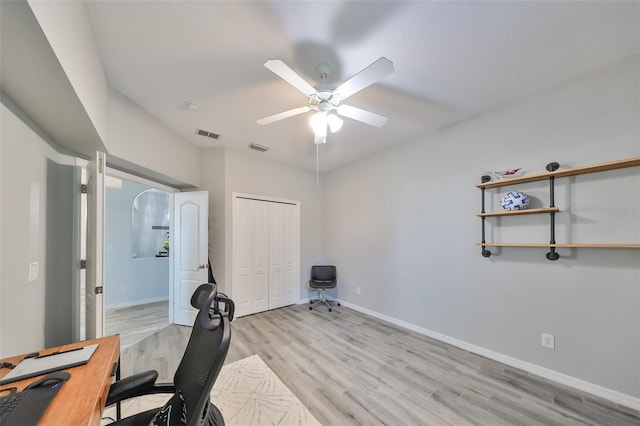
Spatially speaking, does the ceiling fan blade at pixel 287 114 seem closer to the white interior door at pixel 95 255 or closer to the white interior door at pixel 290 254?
the white interior door at pixel 95 255

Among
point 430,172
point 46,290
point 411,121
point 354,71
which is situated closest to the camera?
point 46,290

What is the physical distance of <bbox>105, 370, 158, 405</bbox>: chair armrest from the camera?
117cm

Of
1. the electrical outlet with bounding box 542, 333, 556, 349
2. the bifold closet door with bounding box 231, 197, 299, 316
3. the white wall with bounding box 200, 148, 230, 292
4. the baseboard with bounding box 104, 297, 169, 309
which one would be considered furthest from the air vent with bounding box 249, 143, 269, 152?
the electrical outlet with bounding box 542, 333, 556, 349

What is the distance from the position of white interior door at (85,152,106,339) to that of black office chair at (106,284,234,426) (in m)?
0.98

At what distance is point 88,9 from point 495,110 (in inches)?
137

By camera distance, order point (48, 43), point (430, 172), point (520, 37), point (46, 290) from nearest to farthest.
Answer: point (48, 43)
point (520, 37)
point (46, 290)
point (430, 172)

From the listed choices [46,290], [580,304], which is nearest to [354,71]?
[580,304]

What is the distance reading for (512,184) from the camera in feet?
7.98

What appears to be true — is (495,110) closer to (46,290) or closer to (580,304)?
(580,304)

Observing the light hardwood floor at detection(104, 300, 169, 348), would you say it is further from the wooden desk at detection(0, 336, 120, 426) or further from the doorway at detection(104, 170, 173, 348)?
the wooden desk at detection(0, 336, 120, 426)

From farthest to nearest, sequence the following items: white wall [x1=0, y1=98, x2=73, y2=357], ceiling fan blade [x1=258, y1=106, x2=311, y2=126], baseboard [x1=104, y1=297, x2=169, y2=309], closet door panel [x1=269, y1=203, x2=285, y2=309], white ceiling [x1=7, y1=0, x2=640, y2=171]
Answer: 1. baseboard [x1=104, y1=297, x2=169, y2=309]
2. closet door panel [x1=269, y1=203, x2=285, y2=309]
3. ceiling fan blade [x1=258, y1=106, x2=311, y2=126]
4. white ceiling [x1=7, y1=0, x2=640, y2=171]
5. white wall [x1=0, y1=98, x2=73, y2=357]

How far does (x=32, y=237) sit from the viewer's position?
1.59 metres

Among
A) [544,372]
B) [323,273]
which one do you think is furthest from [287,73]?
[323,273]

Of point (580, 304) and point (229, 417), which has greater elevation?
point (580, 304)
